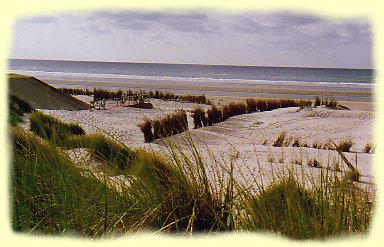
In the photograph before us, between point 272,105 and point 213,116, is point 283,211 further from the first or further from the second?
point 272,105

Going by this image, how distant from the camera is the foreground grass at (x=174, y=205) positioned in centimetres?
233

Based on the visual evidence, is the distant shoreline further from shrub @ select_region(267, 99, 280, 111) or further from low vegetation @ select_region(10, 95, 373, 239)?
low vegetation @ select_region(10, 95, 373, 239)

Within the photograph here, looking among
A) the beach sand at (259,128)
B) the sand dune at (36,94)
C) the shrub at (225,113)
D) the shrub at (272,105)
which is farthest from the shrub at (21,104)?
the shrub at (272,105)

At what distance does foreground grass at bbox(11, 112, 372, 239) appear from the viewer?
7.64 feet

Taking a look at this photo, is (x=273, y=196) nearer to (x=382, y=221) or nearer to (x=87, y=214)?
(x=382, y=221)

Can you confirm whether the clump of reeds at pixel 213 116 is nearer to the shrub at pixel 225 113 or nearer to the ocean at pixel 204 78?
the shrub at pixel 225 113

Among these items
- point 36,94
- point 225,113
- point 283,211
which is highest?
point 36,94

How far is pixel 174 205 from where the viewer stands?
8.79ft

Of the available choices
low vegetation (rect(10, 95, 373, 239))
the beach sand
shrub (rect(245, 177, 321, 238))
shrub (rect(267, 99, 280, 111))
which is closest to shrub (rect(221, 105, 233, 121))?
the beach sand

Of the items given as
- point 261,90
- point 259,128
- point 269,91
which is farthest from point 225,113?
point 261,90

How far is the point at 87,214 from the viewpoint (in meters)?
2.52

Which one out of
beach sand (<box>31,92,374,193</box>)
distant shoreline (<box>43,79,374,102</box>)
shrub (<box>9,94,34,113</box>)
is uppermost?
shrub (<box>9,94,34,113</box>)

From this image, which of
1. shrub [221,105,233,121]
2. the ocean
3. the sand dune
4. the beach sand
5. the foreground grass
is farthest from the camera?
the ocean

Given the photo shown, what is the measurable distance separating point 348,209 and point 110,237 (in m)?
1.25
